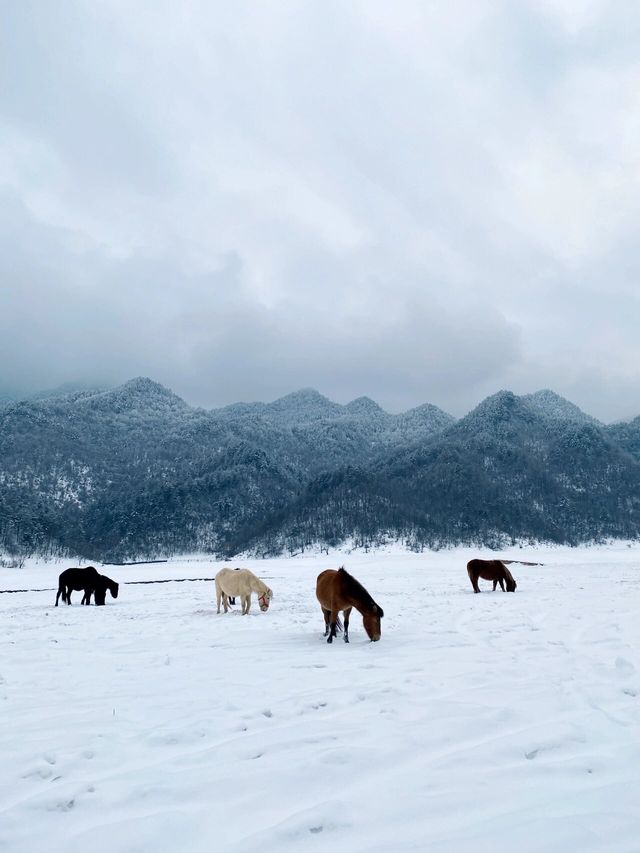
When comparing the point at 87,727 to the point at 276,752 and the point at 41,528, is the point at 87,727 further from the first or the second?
the point at 41,528

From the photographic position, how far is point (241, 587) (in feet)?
53.0

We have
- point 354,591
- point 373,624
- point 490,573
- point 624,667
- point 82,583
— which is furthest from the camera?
point 490,573

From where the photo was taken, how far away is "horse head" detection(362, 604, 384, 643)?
1062 centimetres

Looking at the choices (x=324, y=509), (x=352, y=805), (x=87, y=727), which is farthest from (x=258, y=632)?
(x=324, y=509)

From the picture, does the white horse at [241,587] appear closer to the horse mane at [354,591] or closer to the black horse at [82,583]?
the horse mane at [354,591]

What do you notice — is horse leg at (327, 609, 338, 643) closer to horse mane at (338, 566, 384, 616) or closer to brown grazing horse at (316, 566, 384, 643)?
brown grazing horse at (316, 566, 384, 643)

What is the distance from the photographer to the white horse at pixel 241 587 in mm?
16094

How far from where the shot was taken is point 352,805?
391 cm

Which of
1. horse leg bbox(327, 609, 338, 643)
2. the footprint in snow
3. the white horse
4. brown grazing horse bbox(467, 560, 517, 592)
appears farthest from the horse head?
brown grazing horse bbox(467, 560, 517, 592)

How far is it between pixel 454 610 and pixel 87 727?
12315 millimetres

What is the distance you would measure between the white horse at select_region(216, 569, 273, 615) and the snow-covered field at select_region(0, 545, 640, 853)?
553cm

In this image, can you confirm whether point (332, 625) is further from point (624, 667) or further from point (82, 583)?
point (82, 583)

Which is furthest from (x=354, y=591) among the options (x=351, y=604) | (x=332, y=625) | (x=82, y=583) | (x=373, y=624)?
(x=82, y=583)

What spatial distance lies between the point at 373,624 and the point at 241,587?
6.62 m
